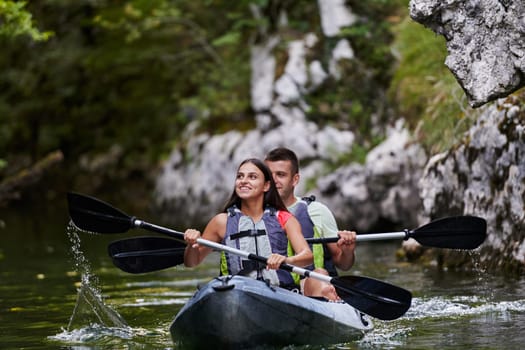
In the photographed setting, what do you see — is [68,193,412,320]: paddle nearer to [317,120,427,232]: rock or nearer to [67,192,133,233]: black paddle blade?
[67,192,133,233]: black paddle blade

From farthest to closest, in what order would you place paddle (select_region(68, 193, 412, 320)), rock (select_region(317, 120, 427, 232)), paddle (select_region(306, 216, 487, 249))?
rock (select_region(317, 120, 427, 232)) < paddle (select_region(306, 216, 487, 249)) < paddle (select_region(68, 193, 412, 320))

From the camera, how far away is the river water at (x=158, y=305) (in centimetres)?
656

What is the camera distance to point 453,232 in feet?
23.9

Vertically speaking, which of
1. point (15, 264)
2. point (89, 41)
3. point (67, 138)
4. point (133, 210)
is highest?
point (89, 41)

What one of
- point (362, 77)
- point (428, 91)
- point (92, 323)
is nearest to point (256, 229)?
point (92, 323)

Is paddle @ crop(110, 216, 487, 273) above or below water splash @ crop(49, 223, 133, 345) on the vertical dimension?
above

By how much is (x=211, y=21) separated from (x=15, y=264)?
11.8 m

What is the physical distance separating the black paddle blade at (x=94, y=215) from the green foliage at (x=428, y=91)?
5.12m

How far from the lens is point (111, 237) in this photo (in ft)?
54.4

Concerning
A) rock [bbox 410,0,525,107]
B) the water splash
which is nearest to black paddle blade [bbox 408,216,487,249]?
rock [bbox 410,0,525,107]

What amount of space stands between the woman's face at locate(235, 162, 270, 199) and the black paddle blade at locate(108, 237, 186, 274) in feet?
2.54

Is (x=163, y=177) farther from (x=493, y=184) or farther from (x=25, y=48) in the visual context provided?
(x=493, y=184)

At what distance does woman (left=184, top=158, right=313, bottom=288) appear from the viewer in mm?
6277

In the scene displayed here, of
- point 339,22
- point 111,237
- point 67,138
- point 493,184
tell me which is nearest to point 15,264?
point 111,237
